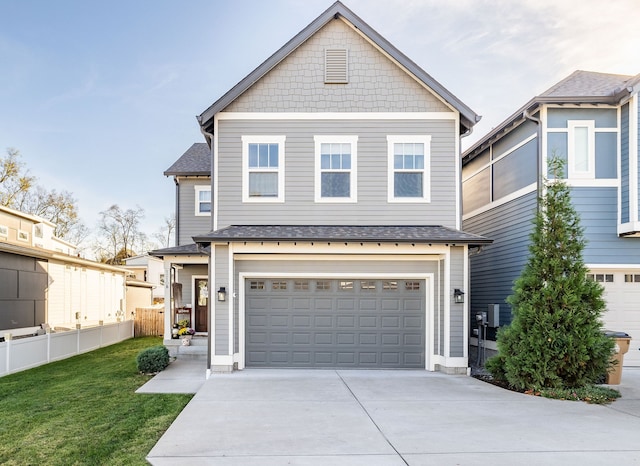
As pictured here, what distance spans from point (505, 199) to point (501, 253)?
4.89ft

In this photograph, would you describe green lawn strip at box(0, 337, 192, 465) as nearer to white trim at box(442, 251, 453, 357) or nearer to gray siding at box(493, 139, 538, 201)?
white trim at box(442, 251, 453, 357)

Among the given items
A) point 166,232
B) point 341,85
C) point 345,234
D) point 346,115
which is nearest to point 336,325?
point 345,234

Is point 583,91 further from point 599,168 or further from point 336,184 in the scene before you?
point 336,184

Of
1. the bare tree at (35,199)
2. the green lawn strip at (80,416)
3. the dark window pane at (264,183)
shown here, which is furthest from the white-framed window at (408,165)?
the bare tree at (35,199)

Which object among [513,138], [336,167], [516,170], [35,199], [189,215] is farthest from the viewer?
[35,199]

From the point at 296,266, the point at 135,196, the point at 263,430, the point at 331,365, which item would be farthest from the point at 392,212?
the point at 135,196

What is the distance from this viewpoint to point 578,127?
34.4 feet

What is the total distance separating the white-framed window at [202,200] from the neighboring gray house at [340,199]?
15.4 feet

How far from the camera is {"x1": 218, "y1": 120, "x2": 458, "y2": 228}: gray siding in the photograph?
35.5 ft

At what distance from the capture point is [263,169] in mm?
10852

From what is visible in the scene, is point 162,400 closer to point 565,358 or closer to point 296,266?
point 296,266

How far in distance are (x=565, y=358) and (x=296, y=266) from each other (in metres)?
5.76

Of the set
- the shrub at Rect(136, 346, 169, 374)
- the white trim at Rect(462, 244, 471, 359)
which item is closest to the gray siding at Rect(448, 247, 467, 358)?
the white trim at Rect(462, 244, 471, 359)

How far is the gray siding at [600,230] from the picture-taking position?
10.4 metres
